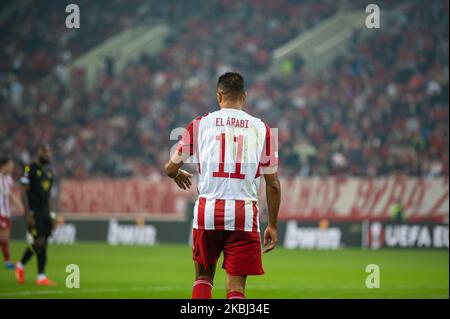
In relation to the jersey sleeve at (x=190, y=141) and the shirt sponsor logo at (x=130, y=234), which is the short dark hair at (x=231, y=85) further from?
the shirt sponsor logo at (x=130, y=234)

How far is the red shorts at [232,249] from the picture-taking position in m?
7.23

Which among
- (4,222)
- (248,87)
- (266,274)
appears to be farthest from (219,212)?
(248,87)

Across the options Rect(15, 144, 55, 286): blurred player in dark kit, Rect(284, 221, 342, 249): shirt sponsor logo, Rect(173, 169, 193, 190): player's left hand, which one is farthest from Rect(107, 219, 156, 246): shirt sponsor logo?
Rect(173, 169, 193, 190): player's left hand

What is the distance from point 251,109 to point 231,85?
79.3ft

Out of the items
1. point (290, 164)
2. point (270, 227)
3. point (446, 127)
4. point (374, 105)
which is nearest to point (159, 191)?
point (290, 164)

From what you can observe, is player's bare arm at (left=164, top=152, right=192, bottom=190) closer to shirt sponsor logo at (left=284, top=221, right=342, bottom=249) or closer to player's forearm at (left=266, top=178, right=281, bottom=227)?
player's forearm at (left=266, top=178, right=281, bottom=227)

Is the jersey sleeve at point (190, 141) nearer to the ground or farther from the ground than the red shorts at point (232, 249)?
farther from the ground

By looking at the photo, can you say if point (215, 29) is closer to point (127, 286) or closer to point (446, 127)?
point (446, 127)

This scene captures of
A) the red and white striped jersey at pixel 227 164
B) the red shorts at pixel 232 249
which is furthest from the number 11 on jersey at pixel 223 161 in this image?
the red shorts at pixel 232 249

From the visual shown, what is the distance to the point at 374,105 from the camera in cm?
2870

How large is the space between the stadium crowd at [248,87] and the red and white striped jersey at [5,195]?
12.2m

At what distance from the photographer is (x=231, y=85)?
24.2 ft

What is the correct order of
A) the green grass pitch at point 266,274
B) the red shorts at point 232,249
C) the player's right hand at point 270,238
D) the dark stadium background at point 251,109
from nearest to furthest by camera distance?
the red shorts at point 232,249, the player's right hand at point 270,238, the green grass pitch at point 266,274, the dark stadium background at point 251,109

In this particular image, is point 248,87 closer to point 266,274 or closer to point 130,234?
point 130,234
